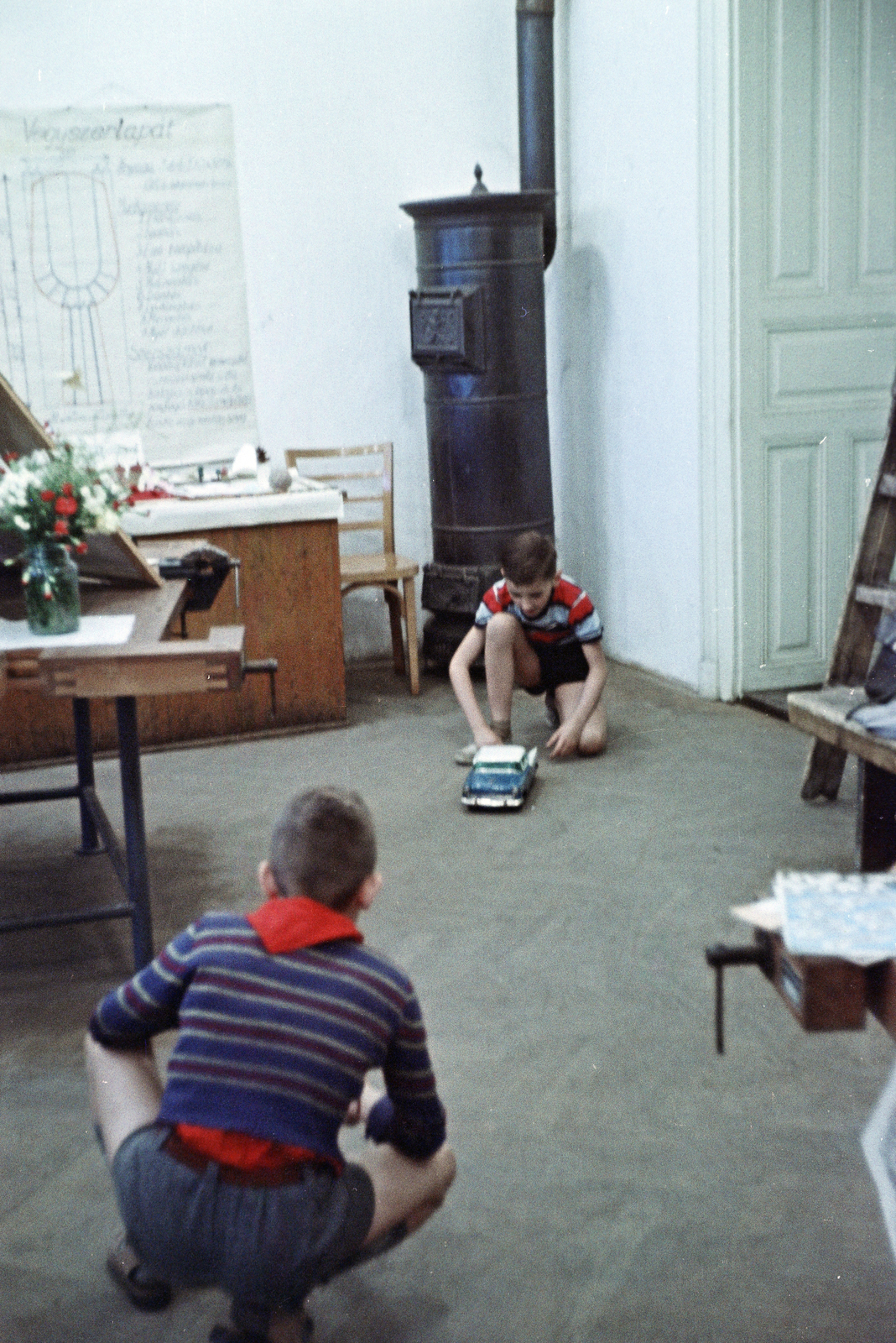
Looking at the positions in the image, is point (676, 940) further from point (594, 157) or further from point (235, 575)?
point (594, 157)

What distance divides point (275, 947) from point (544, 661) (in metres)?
3.14

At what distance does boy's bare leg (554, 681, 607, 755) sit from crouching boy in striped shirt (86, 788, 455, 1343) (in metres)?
2.94

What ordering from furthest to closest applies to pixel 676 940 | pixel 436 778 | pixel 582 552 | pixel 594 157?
1. pixel 582 552
2. pixel 594 157
3. pixel 436 778
4. pixel 676 940

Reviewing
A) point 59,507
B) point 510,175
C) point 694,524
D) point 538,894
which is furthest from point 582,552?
point 59,507

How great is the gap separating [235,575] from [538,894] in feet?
6.14

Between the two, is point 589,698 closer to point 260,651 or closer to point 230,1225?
point 260,651

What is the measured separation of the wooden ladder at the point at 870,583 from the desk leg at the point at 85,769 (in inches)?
79.3

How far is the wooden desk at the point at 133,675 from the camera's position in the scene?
284 centimetres

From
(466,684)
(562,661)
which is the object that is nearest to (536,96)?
(562,661)

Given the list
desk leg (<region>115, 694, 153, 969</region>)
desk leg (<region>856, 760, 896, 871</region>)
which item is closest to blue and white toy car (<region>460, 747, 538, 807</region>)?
desk leg (<region>856, 760, 896, 871</region>)

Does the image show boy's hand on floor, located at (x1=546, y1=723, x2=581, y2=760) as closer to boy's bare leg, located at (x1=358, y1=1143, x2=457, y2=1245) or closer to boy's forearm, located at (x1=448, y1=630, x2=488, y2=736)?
boy's forearm, located at (x1=448, y1=630, x2=488, y2=736)

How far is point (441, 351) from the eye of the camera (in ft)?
18.6

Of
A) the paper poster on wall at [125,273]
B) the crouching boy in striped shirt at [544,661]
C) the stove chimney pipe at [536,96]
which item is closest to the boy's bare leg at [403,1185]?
the crouching boy in striped shirt at [544,661]

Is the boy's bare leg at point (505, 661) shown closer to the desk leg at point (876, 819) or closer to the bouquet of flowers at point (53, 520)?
the desk leg at point (876, 819)
